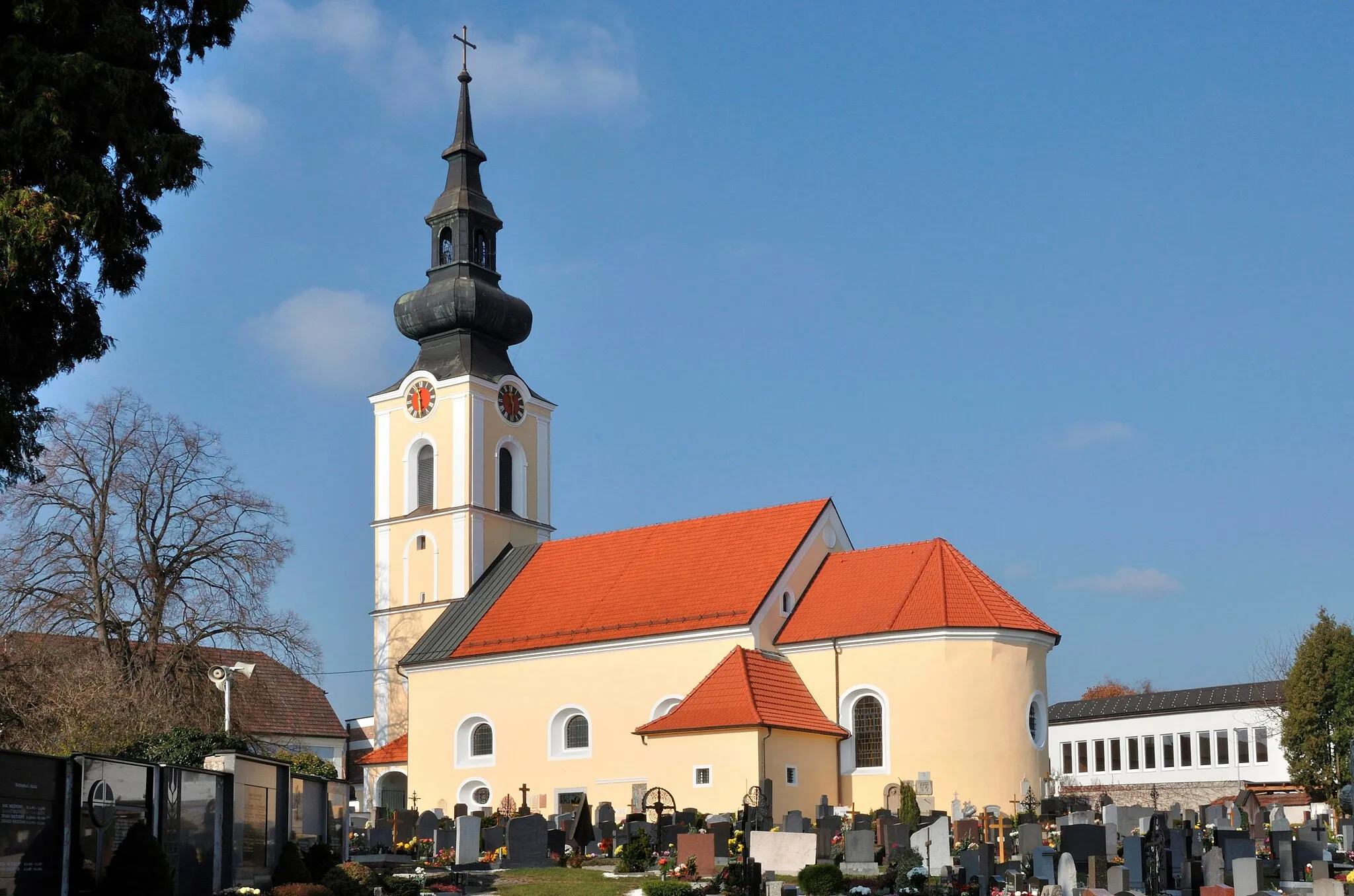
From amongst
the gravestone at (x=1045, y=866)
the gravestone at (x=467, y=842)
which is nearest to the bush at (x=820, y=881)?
the gravestone at (x=1045, y=866)

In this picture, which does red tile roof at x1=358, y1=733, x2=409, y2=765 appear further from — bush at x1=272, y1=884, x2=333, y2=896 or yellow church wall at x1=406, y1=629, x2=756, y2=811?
bush at x1=272, y1=884, x2=333, y2=896

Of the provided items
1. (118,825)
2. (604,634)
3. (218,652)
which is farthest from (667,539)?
(118,825)

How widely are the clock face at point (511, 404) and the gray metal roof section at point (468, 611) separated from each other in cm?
382

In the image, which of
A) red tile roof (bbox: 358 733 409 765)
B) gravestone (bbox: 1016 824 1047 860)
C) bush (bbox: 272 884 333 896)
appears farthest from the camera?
red tile roof (bbox: 358 733 409 765)

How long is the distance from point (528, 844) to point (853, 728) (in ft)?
34.2

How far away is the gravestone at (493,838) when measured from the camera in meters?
27.9

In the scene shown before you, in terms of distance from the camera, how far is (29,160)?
1407cm

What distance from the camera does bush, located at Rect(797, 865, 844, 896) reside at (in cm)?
1920

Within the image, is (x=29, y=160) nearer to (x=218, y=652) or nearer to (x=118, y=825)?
(x=118, y=825)

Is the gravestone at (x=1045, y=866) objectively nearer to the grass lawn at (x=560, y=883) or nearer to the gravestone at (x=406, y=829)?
the grass lawn at (x=560, y=883)

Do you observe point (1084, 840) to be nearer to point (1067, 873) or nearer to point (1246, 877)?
point (1067, 873)

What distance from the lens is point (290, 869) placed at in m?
18.7

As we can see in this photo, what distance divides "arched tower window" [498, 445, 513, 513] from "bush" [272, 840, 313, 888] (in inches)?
924

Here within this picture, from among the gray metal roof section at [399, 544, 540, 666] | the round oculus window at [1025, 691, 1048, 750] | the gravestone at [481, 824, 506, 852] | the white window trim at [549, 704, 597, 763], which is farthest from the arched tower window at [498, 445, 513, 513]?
the round oculus window at [1025, 691, 1048, 750]
